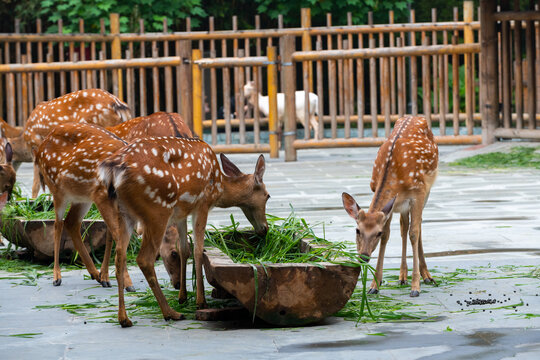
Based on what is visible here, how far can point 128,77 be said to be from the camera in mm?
17609

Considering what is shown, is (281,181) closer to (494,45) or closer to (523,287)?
(494,45)

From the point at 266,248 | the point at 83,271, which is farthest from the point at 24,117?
the point at 266,248

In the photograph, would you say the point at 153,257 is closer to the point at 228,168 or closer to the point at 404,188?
the point at 228,168

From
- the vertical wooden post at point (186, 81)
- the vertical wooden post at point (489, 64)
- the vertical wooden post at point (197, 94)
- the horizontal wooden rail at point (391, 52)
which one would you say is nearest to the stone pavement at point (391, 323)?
the vertical wooden post at point (489, 64)

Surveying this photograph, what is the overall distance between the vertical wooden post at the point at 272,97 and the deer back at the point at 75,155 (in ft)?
30.9

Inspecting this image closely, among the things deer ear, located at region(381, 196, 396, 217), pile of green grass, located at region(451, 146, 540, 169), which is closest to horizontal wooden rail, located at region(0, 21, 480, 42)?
pile of green grass, located at region(451, 146, 540, 169)

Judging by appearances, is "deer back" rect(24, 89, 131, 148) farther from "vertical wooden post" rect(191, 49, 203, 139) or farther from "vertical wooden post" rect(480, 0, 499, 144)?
"vertical wooden post" rect(480, 0, 499, 144)

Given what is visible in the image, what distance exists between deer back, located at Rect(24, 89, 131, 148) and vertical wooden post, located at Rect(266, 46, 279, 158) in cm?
684

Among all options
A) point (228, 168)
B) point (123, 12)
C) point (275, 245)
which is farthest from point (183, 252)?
point (123, 12)

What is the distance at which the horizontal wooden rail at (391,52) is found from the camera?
17.0 meters

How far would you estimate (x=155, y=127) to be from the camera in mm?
8938

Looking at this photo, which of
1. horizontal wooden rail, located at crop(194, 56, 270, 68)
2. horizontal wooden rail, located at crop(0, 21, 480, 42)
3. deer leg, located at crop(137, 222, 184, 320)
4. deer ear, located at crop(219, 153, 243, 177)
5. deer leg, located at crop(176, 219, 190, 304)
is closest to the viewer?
deer leg, located at crop(137, 222, 184, 320)

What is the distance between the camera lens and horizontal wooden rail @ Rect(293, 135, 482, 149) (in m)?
17.0

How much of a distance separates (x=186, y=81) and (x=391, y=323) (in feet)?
38.8
